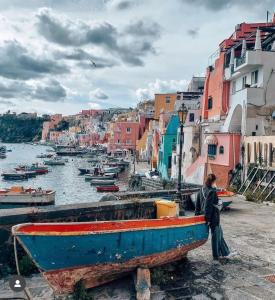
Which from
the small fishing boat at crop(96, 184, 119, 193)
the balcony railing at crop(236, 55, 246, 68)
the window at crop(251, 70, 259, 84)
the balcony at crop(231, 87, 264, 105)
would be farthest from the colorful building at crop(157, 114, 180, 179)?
the balcony at crop(231, 87, 264, 105)

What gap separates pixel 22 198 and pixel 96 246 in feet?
90.4

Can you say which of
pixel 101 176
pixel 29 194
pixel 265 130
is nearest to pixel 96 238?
pixel 265 130

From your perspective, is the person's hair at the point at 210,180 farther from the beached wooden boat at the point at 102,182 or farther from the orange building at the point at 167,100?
the orange building at the point at 167,100

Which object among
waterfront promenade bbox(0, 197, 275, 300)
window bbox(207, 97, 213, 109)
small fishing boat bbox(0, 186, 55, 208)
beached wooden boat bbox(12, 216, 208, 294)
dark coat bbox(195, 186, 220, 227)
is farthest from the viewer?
window bbox(207, 97, 213, 109)

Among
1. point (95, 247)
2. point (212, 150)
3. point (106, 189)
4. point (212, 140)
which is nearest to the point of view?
point (95, 247)

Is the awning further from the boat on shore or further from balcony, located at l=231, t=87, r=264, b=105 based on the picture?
the boat on shore

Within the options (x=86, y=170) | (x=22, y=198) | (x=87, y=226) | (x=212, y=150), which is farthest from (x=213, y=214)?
(x=86, y=170)

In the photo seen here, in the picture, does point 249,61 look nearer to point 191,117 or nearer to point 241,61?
point 241,61

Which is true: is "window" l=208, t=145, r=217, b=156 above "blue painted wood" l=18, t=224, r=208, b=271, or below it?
above

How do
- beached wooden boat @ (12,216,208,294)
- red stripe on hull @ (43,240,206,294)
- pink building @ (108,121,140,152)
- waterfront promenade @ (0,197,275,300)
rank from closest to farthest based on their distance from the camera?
beached wooden boat @ (12,216,208,294) < red stripe on hull @ (43,240,206,294) < waterfront promenade @ (0,197,275,300) < pink building @ (108,121,140,152)

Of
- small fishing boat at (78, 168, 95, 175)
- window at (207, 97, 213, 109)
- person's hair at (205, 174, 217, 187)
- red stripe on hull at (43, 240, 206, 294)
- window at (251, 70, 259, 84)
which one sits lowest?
small fishing boat at (78, 168, 95, 175)

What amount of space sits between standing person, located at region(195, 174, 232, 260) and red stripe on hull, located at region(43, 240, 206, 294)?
126cm

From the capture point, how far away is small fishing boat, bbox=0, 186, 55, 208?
31.1 metres

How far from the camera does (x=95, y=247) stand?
5.98m
